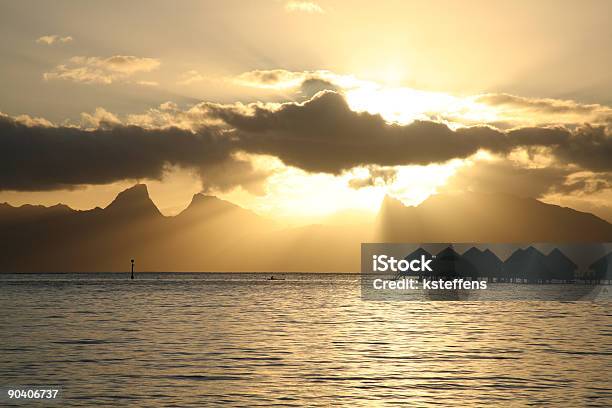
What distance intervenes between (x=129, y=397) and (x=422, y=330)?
119 ft

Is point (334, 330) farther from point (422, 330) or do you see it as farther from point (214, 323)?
point (214, 323)

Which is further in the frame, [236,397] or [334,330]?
[334,330]

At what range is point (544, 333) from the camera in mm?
64250

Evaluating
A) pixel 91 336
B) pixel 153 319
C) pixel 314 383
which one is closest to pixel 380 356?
pixel 314 383

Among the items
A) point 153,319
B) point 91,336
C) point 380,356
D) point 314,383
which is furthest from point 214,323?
point 314,383

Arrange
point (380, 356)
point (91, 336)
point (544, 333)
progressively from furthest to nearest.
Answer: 1. point (544, 333)
2. point (91, 336)
3. point (380, 356)

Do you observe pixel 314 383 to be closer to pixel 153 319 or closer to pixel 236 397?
pixel 236 397

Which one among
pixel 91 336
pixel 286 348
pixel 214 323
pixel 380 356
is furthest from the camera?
pixel 214 323

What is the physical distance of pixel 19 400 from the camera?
1240 inches

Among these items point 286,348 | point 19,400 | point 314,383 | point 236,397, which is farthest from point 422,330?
point 19,400

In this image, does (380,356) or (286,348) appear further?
(286,348)

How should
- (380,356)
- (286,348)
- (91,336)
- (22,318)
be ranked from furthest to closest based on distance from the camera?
(22,318) → (91,336) → (286,348) → (380,356)

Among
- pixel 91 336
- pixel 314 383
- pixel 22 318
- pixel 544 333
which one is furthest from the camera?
pixel 22 318

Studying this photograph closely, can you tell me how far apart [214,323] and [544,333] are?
27.2 m
